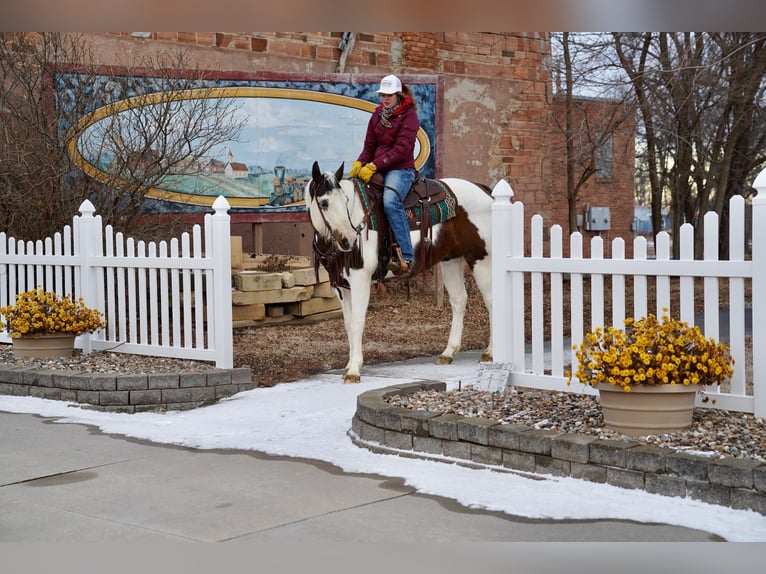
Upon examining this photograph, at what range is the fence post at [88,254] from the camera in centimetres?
1012

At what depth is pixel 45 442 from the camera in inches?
281

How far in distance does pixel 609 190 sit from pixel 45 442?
25.5 m

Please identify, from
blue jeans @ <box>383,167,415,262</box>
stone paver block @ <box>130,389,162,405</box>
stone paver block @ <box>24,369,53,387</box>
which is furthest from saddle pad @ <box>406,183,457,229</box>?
stone paver block @ <box>24,369,53,387</box>

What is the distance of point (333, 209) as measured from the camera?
923cm

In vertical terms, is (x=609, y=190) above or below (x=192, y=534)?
above

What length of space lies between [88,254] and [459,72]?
9711 millimetres

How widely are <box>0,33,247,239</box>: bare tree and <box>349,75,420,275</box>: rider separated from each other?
11.3 ft

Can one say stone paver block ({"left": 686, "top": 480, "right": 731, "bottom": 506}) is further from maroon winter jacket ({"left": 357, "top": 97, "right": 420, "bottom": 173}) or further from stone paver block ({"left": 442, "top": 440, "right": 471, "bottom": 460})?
maroon winter jacket ({"left": 357, "top": 97, "right": 420, "bottom": 173})

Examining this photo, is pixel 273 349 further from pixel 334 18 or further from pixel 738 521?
pixel 738 521

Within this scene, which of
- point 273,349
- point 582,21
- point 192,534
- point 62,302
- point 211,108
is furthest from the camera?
point 211,108

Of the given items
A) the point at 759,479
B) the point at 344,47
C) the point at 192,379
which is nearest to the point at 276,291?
the point at 192,379

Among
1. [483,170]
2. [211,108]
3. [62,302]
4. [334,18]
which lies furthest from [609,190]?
[334,18]

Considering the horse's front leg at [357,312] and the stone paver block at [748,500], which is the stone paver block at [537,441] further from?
the horse's front leg at [357,312]

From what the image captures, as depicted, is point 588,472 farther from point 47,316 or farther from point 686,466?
point 47,316
